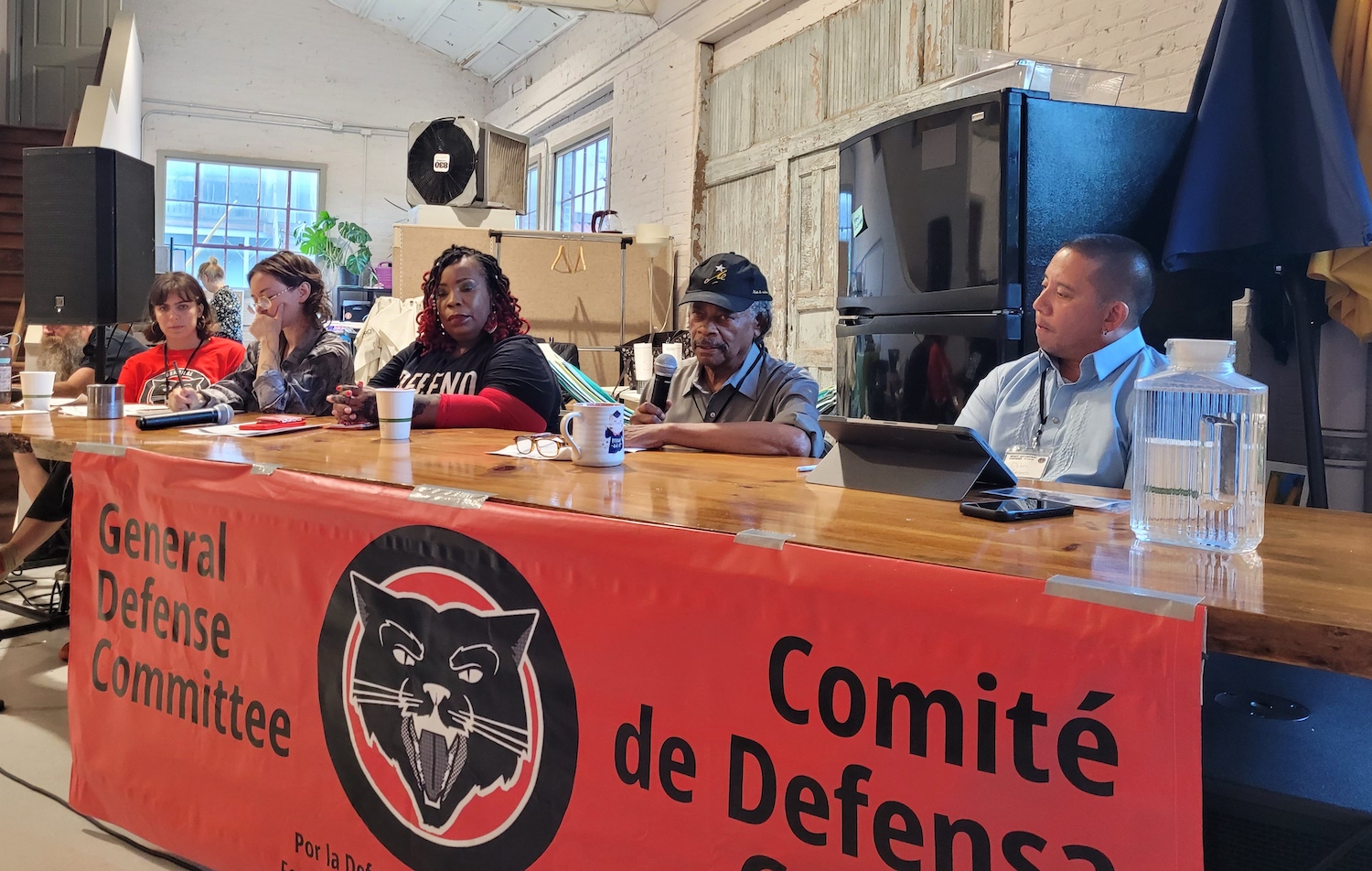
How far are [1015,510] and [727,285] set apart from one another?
1.34 meters

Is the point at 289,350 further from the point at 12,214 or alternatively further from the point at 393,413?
the point at 12,214

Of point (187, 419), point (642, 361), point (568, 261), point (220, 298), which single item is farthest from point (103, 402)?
point (220, 298)

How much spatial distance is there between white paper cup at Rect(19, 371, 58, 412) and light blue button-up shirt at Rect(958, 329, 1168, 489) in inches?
95.0

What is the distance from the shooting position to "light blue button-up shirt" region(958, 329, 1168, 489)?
196 centimetres

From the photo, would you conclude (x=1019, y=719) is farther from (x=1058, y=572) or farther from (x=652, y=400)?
(x=652, y=400)

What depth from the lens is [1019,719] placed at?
0.83 m

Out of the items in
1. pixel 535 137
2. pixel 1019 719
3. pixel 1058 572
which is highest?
pixel 535 137

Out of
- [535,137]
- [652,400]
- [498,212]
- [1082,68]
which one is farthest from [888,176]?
[535,137]

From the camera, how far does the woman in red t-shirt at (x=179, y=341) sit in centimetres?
353

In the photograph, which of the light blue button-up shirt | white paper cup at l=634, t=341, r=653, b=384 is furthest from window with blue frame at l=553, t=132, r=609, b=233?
the light blue button-up shirt

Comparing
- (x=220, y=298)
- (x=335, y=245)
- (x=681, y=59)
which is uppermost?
(x=681, y=59)

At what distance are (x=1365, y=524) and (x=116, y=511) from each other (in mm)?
1899

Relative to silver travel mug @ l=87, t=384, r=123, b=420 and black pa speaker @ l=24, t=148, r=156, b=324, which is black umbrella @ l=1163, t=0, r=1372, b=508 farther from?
black pa speaker @ l=24, t=148, r=156, b=324

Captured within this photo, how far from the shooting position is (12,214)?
6383 mm
